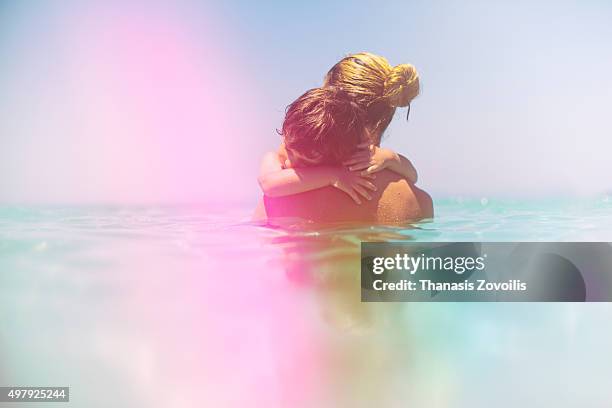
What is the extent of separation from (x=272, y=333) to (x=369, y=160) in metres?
0.67

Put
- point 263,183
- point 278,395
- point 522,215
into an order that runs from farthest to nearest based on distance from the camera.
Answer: point 522,215, point 263,183, point 278,395

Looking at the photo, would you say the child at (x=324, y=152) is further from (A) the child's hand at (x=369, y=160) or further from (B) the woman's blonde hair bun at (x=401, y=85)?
(B) the woman's blonde hair bun at (x=401, y=85)

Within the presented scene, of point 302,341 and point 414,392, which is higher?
point 302,341

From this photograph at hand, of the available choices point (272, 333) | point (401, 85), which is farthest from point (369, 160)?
point (272, 333)

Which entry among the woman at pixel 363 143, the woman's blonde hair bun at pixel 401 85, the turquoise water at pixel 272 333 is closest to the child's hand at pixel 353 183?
the woman at pixel 363 143

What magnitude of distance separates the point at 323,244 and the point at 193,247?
48 cm

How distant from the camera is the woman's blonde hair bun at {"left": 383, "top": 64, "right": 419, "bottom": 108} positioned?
2297 mm

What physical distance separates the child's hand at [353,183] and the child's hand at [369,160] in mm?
20

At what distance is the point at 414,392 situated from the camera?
2002 millimetres

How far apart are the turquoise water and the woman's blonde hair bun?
52 cm

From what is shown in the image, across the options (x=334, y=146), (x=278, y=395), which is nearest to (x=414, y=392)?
(x=278, y=395)

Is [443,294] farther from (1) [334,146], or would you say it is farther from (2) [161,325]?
(2) [161,325]

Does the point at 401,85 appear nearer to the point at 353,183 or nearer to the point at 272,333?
the point at 353,183

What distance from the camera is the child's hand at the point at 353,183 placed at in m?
2.07
